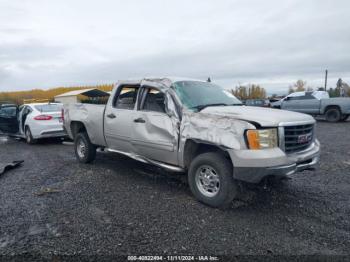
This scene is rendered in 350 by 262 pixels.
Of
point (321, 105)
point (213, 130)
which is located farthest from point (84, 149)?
point (321, 105)

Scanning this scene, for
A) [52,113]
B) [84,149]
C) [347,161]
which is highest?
[52,113]

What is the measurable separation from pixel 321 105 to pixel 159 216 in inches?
605

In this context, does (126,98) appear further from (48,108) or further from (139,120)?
(48,108)

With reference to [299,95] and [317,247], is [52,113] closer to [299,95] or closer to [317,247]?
[317,247]

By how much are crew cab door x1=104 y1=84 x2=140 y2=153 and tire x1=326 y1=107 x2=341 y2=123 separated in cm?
1438

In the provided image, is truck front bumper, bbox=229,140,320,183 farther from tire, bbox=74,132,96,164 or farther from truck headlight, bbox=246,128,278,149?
tire, bbox=74,132,96,164

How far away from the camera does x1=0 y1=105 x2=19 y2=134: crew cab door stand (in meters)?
10.9

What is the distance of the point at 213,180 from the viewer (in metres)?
3.89

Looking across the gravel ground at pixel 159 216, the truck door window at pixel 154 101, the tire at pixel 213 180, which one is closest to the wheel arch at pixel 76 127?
the gravel ground at pixel 159 216

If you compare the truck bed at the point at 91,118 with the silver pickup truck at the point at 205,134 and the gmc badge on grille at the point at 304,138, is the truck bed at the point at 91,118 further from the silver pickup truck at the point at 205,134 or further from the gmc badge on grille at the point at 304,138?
the gmc badge on grille at the point at 304,138

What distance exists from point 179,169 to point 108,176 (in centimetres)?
192

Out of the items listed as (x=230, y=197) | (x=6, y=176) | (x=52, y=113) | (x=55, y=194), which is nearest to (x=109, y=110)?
(x=55, y=194)

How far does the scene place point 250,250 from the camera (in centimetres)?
284

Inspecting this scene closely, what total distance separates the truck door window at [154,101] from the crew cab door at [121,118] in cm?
29
